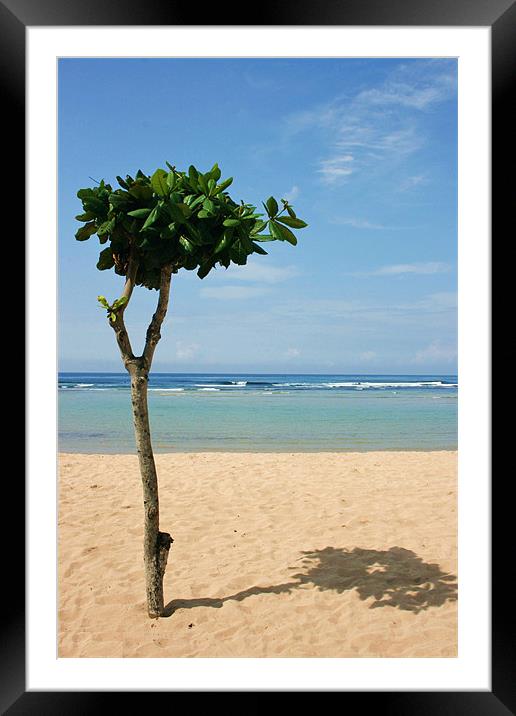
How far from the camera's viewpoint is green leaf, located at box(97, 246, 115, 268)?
2367mm

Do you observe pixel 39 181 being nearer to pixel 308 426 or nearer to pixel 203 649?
pixel 203 649

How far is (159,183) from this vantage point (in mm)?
2039

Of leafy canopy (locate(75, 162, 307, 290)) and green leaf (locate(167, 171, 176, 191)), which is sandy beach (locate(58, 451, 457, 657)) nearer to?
leafy canopy (locate(75, 162, 307, 290))

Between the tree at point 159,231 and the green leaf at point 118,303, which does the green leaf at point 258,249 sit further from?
the green leaf at point 118,303

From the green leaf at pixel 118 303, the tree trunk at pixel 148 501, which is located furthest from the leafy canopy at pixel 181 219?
the tree trunk at pixel 148 501

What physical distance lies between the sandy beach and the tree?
48 centimetres

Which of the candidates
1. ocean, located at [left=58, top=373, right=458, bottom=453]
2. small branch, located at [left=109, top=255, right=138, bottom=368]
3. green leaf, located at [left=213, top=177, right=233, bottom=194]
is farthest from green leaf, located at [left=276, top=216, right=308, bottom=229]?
ocean, located at [left=58, top=373, right=458, bottom=453]

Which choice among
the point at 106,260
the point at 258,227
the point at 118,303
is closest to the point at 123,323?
the point at 118,303

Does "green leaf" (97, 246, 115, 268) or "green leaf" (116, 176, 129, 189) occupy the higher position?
"green leaf" (116, 176, 129, 189)

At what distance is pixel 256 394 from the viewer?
19641 millimetres

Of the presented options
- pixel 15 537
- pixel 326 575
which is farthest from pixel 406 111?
pixel 15 537

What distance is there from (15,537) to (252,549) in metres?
2.10

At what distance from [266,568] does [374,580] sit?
0.68 meters

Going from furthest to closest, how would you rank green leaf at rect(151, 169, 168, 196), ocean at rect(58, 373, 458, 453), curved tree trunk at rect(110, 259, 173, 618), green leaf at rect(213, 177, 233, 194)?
1. ocean at rect(58, 373, 458, 453)
2. curved tree trunk at rect(110, 259, 173, 618)
3. green leaf at rect(213, 177, 233, 194)
4. green leaf at rect(151, 169, 168, 196)
